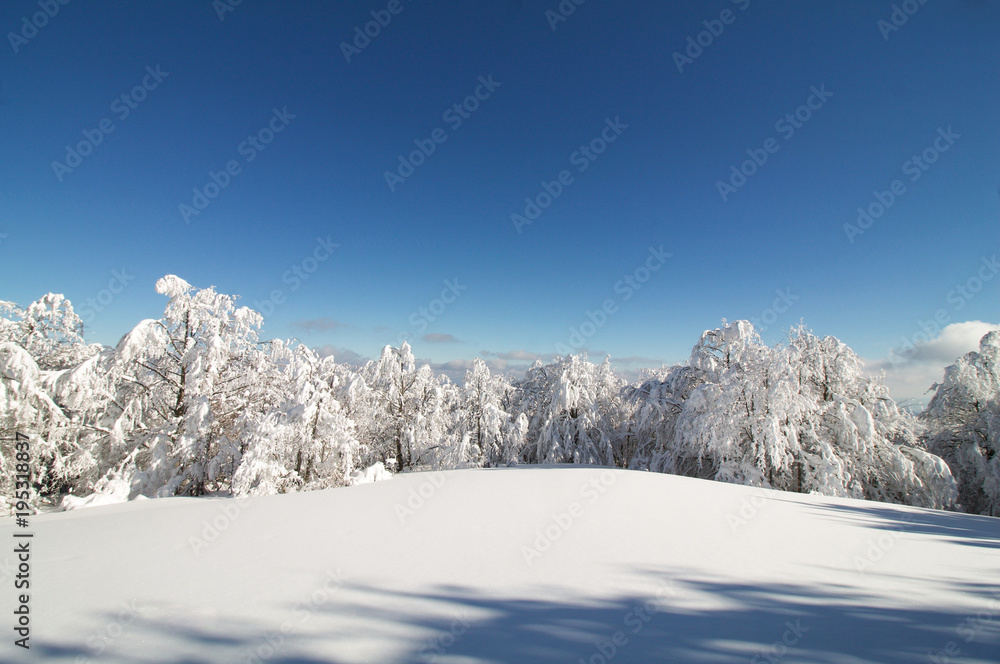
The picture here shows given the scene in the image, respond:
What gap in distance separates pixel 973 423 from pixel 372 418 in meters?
22.9

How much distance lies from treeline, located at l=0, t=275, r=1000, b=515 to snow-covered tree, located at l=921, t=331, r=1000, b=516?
48 mm

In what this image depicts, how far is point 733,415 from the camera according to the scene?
40.9 ft

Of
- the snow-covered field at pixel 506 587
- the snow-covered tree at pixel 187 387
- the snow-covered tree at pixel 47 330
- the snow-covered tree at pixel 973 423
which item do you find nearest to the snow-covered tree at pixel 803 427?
the snow-covered tree at pixel 973 423

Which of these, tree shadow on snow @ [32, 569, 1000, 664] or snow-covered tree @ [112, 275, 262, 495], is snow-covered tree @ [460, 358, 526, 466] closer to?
snow-covered tree @ [112, 275, 262, 495]

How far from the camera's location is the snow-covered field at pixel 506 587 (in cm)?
191

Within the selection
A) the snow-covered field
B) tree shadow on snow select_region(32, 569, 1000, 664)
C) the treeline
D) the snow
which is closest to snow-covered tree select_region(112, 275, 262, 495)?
the treeline

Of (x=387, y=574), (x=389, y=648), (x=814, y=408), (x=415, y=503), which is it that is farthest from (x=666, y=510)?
(x=814, y=408)

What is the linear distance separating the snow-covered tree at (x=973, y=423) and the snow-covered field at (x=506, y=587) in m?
12.7

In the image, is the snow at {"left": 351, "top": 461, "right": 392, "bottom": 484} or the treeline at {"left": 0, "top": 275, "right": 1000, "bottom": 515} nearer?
the treeline at {"left": 0, "top": 275, "right": 1000, "bottom": 515}

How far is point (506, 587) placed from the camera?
8.39 feet

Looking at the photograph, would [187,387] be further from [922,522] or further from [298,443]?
[922,522]

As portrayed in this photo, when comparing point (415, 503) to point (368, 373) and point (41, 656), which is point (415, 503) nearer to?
point (41, 656)

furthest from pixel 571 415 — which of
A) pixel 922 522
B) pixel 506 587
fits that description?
pixel 506 587

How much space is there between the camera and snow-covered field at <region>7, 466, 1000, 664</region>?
191cm
